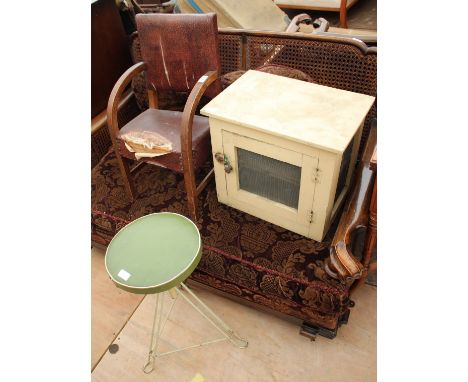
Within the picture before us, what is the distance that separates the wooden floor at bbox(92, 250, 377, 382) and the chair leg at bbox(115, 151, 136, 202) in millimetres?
572

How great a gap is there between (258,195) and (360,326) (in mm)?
785

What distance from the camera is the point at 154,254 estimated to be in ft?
3.90

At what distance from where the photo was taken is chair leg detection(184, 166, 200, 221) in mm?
1622

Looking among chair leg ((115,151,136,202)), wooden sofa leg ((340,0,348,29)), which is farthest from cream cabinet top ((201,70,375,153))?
wooden sofa leg ((340,0,348,29))

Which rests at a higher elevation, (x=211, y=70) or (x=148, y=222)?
(x=211, y=70)

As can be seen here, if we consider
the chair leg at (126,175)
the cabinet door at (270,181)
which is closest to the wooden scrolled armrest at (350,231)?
the cabinet door at (270,181)

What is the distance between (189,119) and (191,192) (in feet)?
1.18

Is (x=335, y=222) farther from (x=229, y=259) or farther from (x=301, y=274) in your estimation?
(x=229, y=259)

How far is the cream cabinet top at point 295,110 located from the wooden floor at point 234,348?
3.08ft

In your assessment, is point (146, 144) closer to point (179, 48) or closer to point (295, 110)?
point (179, 48)

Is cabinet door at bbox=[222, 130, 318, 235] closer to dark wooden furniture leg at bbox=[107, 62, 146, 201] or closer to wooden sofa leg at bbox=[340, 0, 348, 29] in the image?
dark wooden furniture leg at bbox=[107, 62, 146, 201]

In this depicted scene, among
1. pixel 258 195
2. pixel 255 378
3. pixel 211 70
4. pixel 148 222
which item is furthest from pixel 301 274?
pixel 211 70

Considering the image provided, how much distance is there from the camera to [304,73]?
1.87m

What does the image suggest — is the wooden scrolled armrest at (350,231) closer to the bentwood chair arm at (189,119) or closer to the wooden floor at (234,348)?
the wooden floor at (234,348)
